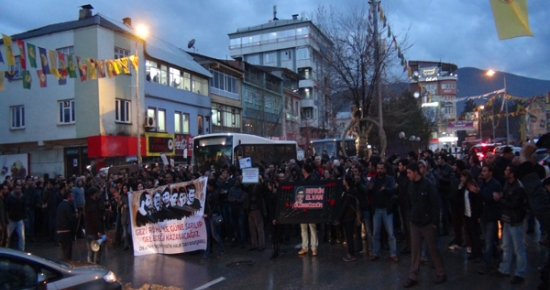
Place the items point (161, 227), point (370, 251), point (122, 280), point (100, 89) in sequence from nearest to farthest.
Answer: point (122, 280), point (370, 251), point (161, 227), point (100, 89)

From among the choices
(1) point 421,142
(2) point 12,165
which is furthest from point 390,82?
(1) point 421,142

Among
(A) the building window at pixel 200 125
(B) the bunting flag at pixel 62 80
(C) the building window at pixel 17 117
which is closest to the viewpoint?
(B) the bunting flag at pixel 62 80

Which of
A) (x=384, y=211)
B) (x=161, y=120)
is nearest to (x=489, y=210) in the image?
(x=384, y=211)

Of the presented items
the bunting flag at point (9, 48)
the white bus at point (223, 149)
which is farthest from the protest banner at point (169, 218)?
the white bus at point (223, 149)

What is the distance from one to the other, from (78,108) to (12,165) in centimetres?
553

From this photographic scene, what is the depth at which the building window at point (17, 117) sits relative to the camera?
31.4m

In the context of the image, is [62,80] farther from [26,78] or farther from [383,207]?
[383,207]

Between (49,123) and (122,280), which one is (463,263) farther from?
(49,123)

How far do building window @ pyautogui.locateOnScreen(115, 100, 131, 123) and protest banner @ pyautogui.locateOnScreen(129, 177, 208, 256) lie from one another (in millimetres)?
19813

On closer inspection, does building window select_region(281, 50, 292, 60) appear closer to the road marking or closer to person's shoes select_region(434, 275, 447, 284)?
the road marking

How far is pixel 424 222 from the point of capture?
24.0ft

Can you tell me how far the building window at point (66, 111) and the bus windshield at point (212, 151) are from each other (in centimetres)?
1167

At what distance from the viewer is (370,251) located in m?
9.90

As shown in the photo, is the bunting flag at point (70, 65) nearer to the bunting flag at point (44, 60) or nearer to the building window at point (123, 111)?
the bunting flag at point (44, 60)
